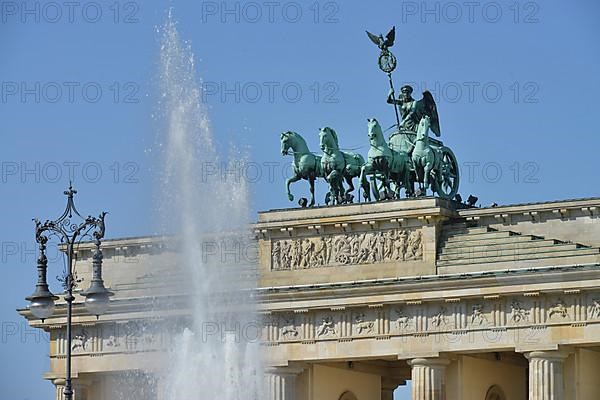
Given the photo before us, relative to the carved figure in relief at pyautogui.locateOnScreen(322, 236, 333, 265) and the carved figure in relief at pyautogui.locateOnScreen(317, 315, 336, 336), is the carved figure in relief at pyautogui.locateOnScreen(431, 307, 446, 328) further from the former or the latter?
the carved figure in relief at pyautogui.locateOnScreen(322, 236, 333, 265)

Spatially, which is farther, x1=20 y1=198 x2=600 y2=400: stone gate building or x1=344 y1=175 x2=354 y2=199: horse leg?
x1=344 y1=175 x2=354 y2=199: horse leg

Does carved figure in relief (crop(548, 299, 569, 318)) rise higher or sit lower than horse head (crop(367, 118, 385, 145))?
lower

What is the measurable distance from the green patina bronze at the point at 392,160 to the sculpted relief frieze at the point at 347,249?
165 cm

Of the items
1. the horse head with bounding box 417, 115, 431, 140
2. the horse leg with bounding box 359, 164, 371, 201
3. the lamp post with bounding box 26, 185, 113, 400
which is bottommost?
the lamp post with bounding box 26, 185, 113, 400

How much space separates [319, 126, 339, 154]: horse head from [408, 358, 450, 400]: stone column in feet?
29.3

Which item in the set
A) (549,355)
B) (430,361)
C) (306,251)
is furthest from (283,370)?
(549,355)

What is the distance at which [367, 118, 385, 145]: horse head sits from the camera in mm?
72625

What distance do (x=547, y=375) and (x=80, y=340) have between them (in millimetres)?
20438

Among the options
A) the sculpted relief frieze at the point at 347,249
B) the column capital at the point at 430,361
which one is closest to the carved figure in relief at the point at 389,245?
the sculpted relief frieze at the point at 347,249

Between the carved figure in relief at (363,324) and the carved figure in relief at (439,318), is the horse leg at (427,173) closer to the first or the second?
the carved figure in relief at (439,318)

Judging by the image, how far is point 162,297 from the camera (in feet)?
239

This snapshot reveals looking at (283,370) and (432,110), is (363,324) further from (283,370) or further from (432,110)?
(432,110)

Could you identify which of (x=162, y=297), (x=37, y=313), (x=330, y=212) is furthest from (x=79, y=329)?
(x=37, y=313)

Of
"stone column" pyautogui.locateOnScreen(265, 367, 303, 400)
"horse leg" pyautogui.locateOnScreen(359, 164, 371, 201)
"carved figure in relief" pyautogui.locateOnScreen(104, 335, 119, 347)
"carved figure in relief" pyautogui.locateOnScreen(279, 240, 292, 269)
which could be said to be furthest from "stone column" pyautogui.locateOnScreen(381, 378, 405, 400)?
"carved figure in relief" pyautogui.locateOnScreen(104, 335, 119, 347)
